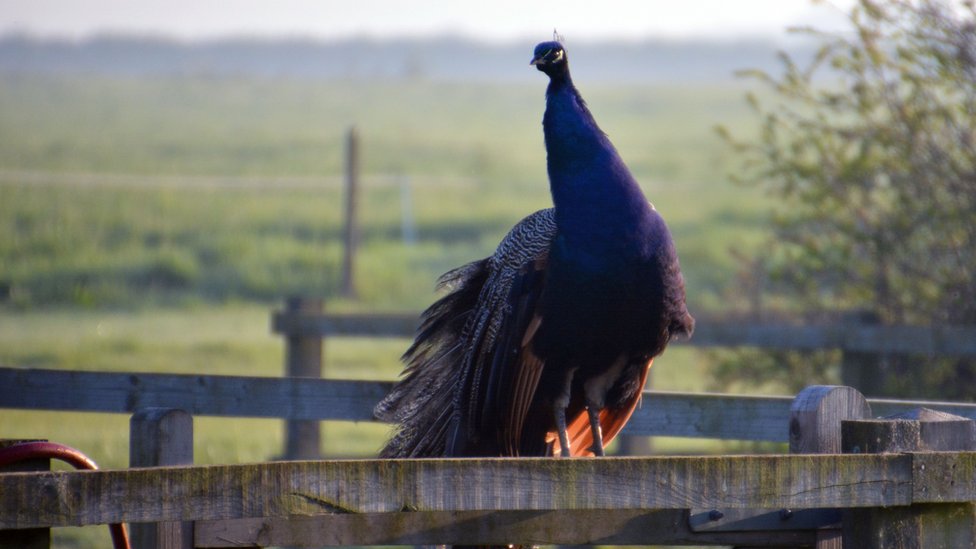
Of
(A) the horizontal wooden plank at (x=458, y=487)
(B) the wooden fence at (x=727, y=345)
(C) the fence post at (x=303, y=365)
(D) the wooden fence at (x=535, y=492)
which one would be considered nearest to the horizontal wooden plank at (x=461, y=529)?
(D) the wooden fence at (x=535, y=492)

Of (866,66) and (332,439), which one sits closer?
(866,66)

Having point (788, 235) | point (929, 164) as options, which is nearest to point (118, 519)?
point (929, 164)

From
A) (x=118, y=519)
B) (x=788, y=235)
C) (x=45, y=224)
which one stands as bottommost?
(x=118, y=519)

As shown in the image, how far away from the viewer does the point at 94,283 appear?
19.2m

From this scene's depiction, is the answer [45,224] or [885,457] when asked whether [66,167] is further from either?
[885,457]

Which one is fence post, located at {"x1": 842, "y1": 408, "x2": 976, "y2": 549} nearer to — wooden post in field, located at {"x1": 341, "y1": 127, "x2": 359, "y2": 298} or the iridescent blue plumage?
the iridescent blue plumage

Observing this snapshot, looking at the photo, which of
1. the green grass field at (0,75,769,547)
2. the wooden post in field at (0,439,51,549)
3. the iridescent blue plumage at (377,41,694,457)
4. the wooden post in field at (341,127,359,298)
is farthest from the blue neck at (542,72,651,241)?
the wooden post in field at (341,127,359,298)

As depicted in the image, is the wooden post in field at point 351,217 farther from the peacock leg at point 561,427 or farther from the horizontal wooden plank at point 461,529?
the horizontal wooden plank at point 461,529

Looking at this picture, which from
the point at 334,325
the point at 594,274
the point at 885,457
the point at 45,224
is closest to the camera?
the point at 885,457

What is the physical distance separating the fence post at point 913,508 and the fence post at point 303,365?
4456 millimetres

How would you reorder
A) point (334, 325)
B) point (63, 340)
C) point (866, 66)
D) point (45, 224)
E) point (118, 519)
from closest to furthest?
1. point (118, 519)
2. point (334, 325)
3. point (866, 66)
4. point (63, 340)
5. point (45, 224)

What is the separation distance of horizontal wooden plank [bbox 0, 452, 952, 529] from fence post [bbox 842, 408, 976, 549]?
54 mm

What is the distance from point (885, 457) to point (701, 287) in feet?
54.7

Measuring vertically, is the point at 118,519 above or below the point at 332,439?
below
